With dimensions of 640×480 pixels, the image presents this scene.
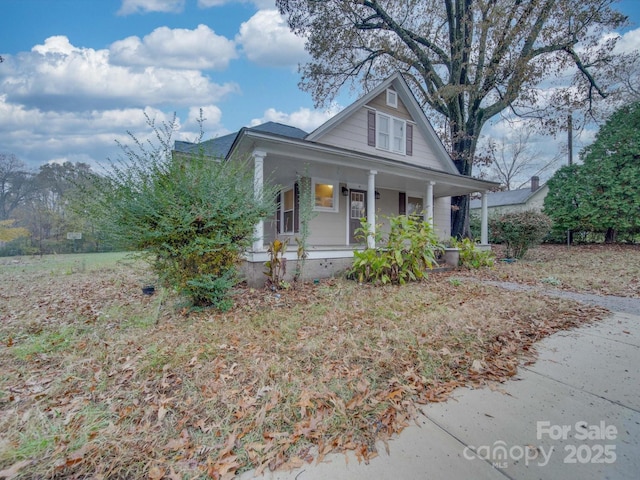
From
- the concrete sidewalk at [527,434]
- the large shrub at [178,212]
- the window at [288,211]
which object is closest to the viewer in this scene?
the concrete sidewalk at [527,434]

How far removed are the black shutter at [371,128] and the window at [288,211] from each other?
341 centimetres

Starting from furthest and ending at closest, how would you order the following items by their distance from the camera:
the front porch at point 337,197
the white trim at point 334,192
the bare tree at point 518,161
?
the bare tree at point 518,161 → the white trim at point 334,192 → the front porch at point 337,197

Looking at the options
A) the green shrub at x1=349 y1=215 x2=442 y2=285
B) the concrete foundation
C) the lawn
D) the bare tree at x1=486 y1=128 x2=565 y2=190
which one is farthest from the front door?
the bare tree at x1=486 y1=128 x2=565 y2=190

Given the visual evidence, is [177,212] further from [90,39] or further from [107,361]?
[90,39]

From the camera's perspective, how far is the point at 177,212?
148 inches

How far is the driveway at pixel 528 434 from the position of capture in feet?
5.12

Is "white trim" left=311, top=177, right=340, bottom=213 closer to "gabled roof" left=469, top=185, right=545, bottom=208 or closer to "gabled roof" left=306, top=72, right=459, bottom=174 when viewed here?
"gabled roof" left=306, top=72, right=459, bottom=174

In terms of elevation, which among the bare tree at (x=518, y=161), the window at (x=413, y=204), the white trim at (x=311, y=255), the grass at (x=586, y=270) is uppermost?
the bare tree at (x=518, y=161)

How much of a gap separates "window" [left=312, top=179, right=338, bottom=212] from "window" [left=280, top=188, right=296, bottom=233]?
0.84 m

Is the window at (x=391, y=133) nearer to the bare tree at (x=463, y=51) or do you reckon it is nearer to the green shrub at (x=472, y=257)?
the bare tree at (x=463, y=51)

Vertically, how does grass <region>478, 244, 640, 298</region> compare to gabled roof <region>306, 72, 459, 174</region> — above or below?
below

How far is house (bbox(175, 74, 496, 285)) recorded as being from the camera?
7.02m

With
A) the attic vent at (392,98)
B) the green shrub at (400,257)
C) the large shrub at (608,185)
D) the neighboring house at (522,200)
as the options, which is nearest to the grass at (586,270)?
the large shrub at (608,185)

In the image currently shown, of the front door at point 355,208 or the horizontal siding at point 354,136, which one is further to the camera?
the front door at point 355,208
